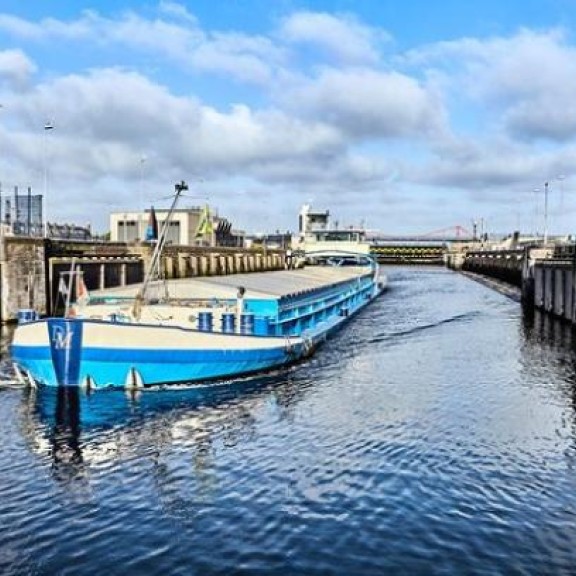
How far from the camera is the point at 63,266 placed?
66.9 metres

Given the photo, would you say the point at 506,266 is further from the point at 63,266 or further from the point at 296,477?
the point at 296,477

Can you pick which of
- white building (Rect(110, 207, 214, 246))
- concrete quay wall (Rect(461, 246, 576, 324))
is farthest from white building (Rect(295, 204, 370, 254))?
concrete quay wall (Rect(461, 246, 576, 324))

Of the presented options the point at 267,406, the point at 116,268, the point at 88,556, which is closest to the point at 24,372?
the point at 267,406

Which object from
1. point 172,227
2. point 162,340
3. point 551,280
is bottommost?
point 162,340

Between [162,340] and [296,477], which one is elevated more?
[162,340]

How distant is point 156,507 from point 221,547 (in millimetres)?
3142

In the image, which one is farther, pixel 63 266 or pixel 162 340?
pixel 63 266

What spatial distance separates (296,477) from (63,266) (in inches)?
1981

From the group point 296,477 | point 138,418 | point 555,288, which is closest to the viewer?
point 296,477

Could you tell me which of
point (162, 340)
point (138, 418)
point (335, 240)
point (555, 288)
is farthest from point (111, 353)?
point (335, 240)

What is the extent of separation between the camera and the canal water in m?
16.5

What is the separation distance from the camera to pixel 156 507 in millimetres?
19266

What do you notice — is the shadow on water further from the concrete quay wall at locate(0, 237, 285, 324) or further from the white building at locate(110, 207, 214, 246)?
the white building at locate(110, 207, 214, 246)

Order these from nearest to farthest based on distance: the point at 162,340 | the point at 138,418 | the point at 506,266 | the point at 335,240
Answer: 1. the point at 138,418
2. the point at 162,340
3. the point at 335,240
4. the point at 506,266
